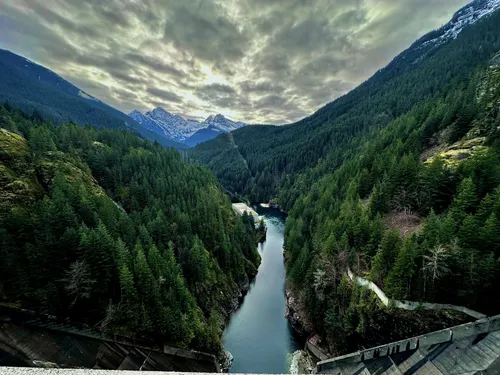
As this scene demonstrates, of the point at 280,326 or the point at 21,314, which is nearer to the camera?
the point at 21,314

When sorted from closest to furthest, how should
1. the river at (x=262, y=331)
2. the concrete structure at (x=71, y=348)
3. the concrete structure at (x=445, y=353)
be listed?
the concrete structure at (x=445, y=353) < the concrete structure at (x=71, y=348) < the river at (x=262, y=331)

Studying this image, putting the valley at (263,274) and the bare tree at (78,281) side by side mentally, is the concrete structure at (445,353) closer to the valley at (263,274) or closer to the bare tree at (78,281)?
the valley at (263,274)

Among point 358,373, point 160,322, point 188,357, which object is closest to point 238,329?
point 188,357

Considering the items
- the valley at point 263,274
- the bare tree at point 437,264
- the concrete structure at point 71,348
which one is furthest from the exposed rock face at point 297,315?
the bare tree at point 437,264

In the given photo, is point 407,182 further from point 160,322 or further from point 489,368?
point 160,322

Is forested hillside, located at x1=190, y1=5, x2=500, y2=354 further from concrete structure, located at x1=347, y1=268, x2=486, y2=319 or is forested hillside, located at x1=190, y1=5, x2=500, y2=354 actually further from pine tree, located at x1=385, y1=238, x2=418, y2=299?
concrete structure, located at x1=347, y1=268, x2=486, y2=319

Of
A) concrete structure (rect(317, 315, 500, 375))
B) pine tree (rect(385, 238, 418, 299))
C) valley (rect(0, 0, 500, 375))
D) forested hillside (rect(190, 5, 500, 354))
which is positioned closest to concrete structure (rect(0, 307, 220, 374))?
valley (rect(0, 0, 500, 375))
